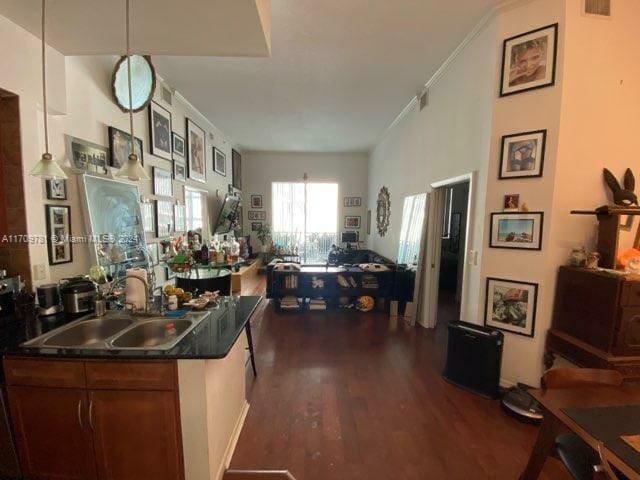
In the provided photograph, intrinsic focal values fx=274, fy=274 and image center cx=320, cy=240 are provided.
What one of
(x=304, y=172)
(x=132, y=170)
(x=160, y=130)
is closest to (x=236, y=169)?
(x=304, y=172)

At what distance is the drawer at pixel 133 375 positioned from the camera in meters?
1.37

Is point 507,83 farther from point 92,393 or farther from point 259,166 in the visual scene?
point 259,166

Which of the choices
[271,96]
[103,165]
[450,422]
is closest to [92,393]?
[103,165]

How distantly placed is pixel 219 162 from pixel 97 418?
514 cm

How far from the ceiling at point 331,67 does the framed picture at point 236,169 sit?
Result: 1212 millimetres

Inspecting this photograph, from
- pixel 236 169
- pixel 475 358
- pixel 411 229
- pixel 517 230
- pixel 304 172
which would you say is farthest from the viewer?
pixel 304 172

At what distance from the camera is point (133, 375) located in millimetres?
1370

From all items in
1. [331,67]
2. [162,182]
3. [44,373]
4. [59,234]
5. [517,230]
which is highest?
[331,67]

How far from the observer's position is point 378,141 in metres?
6.41

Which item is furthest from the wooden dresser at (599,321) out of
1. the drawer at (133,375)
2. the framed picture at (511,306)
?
the drawer at (133,375)

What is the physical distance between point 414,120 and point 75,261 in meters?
4.51

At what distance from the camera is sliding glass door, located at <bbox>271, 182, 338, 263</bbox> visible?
7.78 m

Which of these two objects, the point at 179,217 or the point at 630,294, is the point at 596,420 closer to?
the point at 630,294

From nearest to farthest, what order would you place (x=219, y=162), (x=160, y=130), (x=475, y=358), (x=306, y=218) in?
(x=475, y=358)
(x=160, y=130)
(x=219, y=162)
(x=306, y=218)
